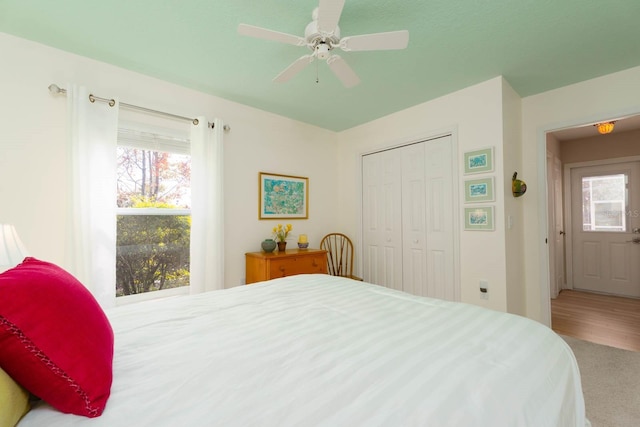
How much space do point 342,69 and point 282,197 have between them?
6.26 feet

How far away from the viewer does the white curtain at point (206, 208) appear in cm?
267

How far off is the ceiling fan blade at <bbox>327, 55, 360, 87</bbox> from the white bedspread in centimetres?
150

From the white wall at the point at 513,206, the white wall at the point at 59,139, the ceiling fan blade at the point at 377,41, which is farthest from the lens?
the white wall at the point at 513,206

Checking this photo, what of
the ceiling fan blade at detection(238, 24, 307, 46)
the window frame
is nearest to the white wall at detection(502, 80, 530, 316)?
the ceiling fan blade at detection(238, 24, 307, 46)

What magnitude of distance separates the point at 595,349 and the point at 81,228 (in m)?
4.34

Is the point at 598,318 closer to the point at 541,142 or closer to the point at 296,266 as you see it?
the point at 541,142

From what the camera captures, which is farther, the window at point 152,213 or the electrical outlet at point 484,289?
the electrical outlet at point 484,289

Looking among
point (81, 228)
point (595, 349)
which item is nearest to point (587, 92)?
point (595, 349)

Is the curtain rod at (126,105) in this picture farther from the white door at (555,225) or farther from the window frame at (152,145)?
the white door at (555,225)

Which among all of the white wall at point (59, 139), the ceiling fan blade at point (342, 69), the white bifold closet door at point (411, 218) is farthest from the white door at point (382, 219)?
the ceiling fan blade at point (342, 69)

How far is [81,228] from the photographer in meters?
2.11

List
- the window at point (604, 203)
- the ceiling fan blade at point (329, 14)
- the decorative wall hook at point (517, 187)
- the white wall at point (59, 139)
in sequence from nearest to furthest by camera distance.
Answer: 1. the ceiling fan blade at point (329, 14)
2. the white wall at point (59, 139)
3. the decorative wall hook at point (517, 187)
4. the window at point (604, 203)

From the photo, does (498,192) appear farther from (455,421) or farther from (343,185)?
(455,421)

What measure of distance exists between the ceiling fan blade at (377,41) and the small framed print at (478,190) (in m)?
1.65
